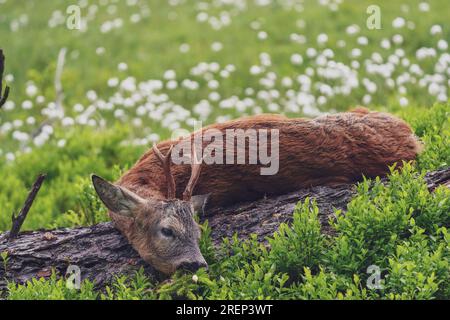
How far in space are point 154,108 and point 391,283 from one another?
24.1 ft

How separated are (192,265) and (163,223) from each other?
403mm

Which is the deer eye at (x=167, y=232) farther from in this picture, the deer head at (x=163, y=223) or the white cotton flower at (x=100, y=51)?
the white cotton flower at (x=100, y=51)

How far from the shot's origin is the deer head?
534 cm

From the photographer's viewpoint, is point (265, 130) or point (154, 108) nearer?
point (265, 130)

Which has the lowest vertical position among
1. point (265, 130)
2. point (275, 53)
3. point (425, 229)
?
point (425, 229)

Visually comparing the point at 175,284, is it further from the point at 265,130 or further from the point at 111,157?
the point at 111,157

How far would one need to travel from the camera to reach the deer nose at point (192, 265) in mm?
5219

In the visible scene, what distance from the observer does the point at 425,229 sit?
546 centimetres

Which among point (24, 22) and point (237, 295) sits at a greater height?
point (24, 22)

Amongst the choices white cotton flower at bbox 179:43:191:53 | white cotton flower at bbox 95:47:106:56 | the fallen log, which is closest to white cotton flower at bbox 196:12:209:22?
white cotton flower at bbox 179:43:191:53

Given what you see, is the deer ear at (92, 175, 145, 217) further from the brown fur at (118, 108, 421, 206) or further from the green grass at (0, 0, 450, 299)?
the green grass at (0, 0, 450, 299)

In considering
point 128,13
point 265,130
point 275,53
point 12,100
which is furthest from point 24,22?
point 265,130

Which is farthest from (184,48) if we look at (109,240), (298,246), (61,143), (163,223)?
(298,246)
